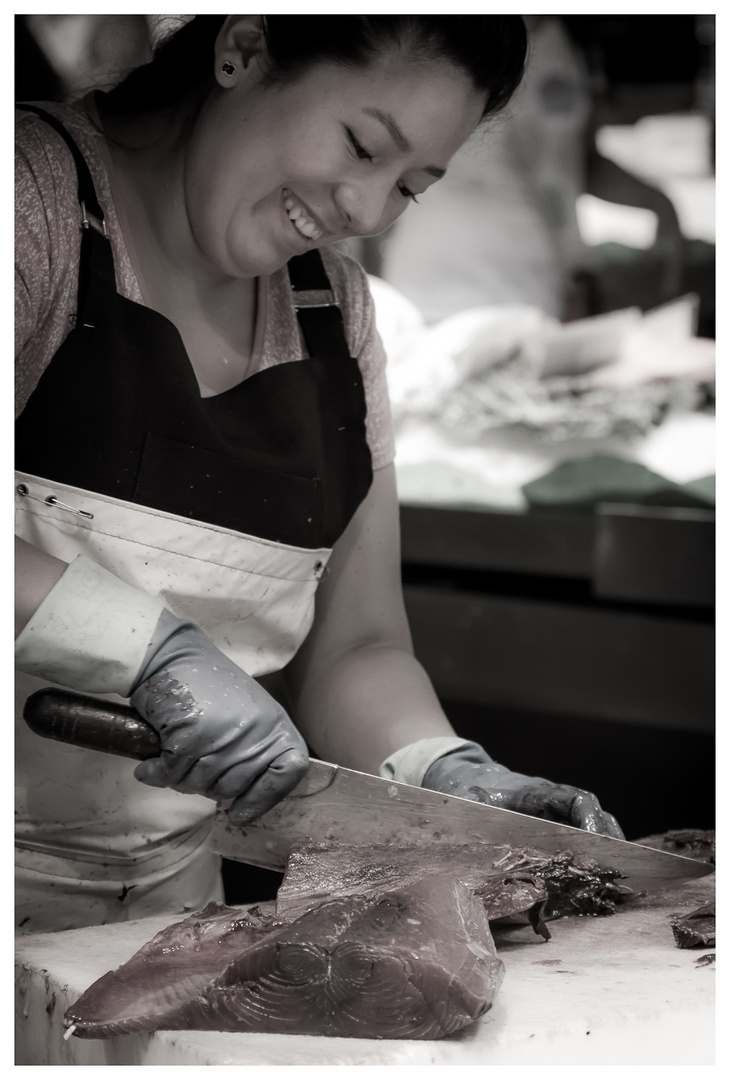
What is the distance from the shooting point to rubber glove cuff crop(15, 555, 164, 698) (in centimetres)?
147

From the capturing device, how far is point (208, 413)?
1729 mm

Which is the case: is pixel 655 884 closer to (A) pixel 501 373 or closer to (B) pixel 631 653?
(B) pixel 631 653

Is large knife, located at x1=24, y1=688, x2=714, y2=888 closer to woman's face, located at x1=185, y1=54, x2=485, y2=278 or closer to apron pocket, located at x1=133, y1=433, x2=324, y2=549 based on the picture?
apron pocket, located at x1=133, y1=433, x2=324, y2=549

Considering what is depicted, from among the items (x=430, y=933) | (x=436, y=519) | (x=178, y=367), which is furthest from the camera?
(x=436, y=519)

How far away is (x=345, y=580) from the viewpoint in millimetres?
2098

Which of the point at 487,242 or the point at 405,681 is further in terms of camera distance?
the point at 487,242

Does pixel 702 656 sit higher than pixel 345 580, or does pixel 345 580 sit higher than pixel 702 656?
pixel 345 580

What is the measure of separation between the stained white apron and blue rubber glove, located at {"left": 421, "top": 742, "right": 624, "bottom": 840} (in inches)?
14.3

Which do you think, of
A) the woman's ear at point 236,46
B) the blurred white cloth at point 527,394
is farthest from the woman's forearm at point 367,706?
the blurred white cloth at point 527,394

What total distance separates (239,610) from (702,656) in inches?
88.6

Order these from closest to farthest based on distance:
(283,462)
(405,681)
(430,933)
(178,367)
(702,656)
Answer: (430,933), (178,367), (283,462), (405,681), (702,656)

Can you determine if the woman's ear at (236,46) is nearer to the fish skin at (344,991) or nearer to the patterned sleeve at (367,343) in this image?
the patterned sleeve at (367,343)

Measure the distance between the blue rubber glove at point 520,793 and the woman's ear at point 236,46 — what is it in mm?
1181
